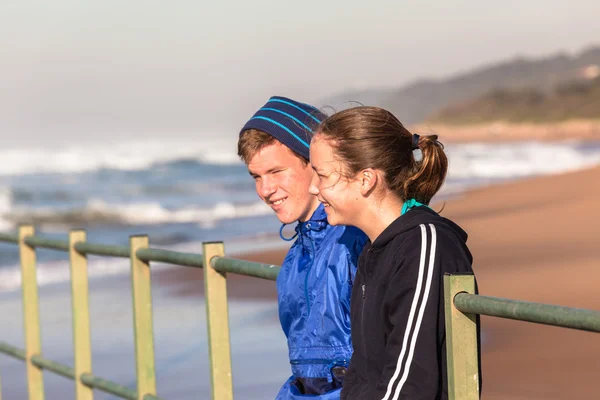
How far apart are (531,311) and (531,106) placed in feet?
261

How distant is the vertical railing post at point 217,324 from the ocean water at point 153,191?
8997 mm

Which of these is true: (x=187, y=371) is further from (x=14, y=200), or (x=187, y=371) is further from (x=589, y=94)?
(x=589, y=94)

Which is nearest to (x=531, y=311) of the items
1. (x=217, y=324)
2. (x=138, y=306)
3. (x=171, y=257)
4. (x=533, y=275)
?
(x=217, y=324)

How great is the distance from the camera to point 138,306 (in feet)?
11.3

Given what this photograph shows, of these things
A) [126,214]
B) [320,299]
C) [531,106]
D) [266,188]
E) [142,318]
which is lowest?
[320,299]

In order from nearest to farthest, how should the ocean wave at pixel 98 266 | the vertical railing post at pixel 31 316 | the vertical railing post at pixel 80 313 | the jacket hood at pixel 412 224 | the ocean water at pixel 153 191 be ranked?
the jacket hood at pixel 412 224, the vertical railing post at pixel 80 313, the vertical railing post at pixel 31 316, the ocean wave at pixel 98 266, the ocean water at pixel 153 191

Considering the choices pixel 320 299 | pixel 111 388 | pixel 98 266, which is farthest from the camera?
pixel 98 266

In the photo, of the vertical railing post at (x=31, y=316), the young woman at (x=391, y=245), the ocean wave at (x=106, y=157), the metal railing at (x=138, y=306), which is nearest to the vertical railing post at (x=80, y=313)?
the metal railing at (x=138, y=306)

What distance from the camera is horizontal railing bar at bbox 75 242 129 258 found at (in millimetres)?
3533

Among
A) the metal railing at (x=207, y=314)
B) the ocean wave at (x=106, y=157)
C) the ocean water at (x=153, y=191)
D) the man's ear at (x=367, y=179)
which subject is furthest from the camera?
the ocean wave at (x=106, y=157)

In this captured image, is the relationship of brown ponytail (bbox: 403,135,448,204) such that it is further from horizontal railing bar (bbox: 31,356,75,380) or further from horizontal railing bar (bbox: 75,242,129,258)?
horizontal railing bar (bbox: 31,356,75,380)

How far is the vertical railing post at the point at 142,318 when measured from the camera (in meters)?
3.40

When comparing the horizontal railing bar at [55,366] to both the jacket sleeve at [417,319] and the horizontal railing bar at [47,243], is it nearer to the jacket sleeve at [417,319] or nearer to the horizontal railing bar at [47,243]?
the horizontal railing bar at [47,243]

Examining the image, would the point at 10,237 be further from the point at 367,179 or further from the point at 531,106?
the point at 531,106
